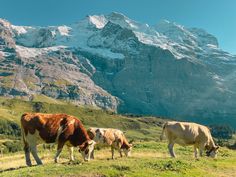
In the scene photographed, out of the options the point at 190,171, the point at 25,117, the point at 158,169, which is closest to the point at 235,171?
the point at 190,171

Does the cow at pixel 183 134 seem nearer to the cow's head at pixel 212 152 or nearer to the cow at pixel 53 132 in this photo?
the cow's head at pixel 212 152

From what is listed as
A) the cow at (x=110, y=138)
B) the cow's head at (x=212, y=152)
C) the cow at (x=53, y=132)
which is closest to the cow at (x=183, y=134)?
the cow's head at (x=212, y=152)

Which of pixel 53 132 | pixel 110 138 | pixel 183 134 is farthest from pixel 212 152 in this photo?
pixel 53 132

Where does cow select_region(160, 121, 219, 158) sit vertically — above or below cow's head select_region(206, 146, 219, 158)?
above

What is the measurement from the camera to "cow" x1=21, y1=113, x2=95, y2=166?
3347 centimetres

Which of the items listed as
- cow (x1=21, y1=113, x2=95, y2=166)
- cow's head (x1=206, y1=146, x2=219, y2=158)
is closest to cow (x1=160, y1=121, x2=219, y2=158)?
cow's head (x1=206, y1=146, x2=219, y2=158)

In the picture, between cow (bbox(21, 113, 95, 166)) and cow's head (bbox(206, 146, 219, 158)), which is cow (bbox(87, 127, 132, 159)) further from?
cow's head (bbox(206, 146, 219, 158))

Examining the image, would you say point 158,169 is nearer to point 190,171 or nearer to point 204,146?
point 190,171

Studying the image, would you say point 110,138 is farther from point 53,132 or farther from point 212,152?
point 212,152

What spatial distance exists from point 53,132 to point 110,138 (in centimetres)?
1073

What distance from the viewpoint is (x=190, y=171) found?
33.1 m

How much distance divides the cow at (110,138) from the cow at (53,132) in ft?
23.7

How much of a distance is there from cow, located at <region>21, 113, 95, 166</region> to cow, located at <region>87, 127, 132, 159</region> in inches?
284

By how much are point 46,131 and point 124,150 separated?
1435 cm
